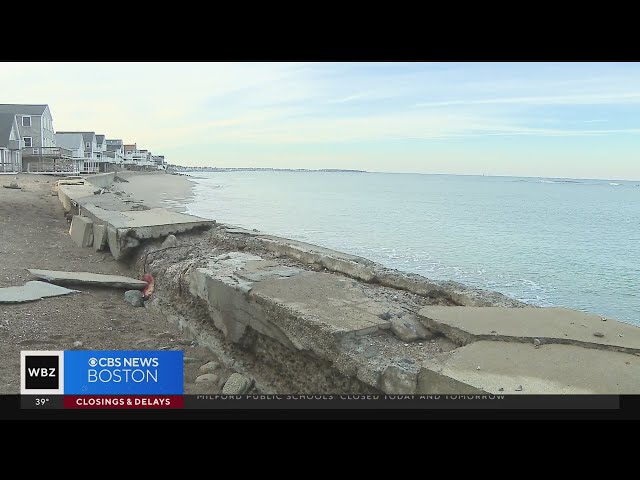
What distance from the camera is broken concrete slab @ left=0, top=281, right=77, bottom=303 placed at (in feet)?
13.4

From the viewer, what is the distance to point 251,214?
1998 centimetres

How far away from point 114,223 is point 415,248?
856cm

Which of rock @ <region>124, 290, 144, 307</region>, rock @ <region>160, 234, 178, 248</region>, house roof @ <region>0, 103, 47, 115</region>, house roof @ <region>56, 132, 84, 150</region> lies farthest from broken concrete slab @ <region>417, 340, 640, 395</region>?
house roof @ <region>56, 132, 84, 150</region>

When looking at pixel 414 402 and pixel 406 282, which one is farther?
pixel 406 282

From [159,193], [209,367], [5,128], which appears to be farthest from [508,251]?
[5,128]

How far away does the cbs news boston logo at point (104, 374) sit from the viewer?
2404 mm

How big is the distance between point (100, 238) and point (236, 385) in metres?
4.43

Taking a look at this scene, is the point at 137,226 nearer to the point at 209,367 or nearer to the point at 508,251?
the point at 209,367

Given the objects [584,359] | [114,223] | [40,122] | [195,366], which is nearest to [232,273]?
[195,366]

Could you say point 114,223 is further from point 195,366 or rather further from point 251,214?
point 251,214

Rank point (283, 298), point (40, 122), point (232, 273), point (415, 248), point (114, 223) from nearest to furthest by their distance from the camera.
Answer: point (283, 298), point (232, 273), point (114, 223), point (415, 248), point (40, 122)

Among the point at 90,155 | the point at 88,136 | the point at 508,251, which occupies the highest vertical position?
the point at 88,136

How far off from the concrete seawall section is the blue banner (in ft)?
3.07

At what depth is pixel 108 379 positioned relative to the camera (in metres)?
2.42
